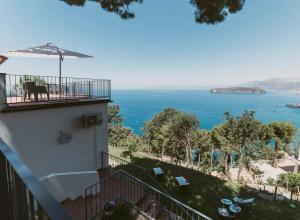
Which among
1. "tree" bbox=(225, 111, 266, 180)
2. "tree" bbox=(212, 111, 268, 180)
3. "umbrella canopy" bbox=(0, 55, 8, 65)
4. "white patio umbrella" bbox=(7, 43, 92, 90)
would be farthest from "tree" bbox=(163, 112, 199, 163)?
"umbrella canopy" bbox=(0, 55, 8, 65)

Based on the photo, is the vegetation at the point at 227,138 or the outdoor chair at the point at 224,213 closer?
the outdoor chair at the point at 224,213

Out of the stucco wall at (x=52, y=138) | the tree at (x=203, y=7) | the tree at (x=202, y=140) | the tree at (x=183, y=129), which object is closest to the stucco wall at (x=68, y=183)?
the stucco wall at (x=52, y=138)

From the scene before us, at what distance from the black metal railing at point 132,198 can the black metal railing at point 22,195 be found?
14.7ft

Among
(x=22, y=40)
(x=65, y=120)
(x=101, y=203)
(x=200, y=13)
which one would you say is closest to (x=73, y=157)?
(x=65, y=120)

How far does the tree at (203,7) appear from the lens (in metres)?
5.03

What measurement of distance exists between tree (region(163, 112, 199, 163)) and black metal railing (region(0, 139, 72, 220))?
1775 centimetres

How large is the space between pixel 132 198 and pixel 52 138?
344cm

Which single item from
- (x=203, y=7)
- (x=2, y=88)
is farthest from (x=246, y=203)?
(x=2, y=88)

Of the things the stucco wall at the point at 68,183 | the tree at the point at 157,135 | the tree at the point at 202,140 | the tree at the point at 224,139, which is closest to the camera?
the stucco wall at the point at 68,183

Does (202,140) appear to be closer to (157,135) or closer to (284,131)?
(157,135)

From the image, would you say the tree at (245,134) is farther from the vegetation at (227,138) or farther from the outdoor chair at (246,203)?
the outdoor chair at (246,203)

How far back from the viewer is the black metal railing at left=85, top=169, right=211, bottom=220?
591 cm

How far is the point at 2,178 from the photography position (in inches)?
57.1

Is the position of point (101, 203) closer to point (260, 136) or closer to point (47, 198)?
point (47, 198)
